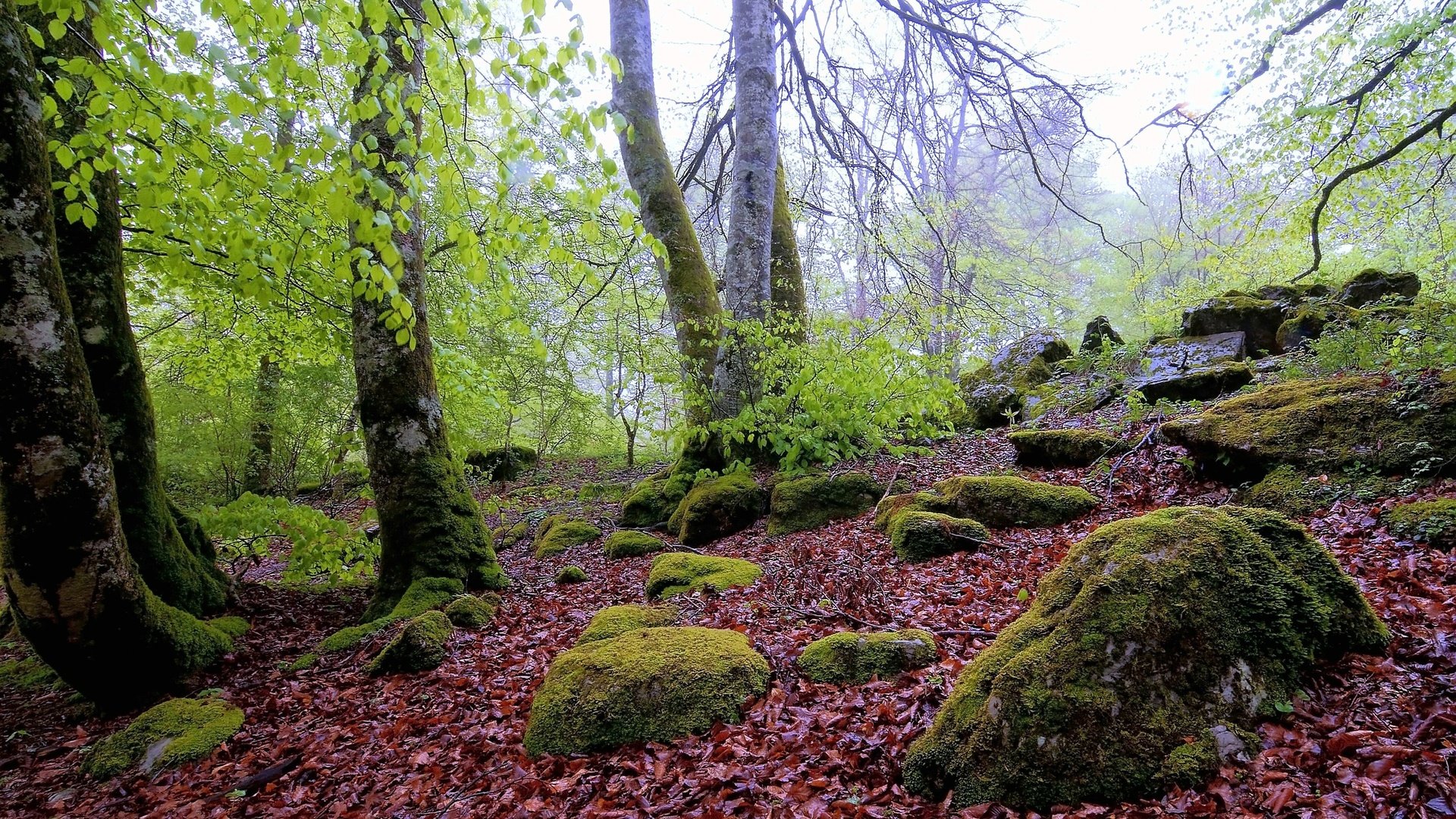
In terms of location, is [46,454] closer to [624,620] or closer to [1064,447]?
[624,620]

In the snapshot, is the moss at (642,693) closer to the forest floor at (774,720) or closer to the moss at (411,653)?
the forest floor at (774,720)

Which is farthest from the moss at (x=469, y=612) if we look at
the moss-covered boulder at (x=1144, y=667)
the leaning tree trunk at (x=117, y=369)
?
Answer: the moss-covered boulder at (x=1144, y=667)

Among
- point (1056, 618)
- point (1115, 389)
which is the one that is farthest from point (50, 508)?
point (1115, 389)

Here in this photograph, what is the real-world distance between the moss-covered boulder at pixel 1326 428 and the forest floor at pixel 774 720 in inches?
11.8

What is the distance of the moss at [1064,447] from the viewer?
19.6 feet

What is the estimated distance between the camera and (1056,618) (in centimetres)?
236

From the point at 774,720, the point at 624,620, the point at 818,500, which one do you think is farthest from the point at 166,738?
the point at 818,500

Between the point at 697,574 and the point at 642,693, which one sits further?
the point at 697,574

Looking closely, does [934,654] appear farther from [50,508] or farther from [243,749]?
[50,508]

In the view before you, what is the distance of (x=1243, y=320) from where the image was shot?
30.6ft

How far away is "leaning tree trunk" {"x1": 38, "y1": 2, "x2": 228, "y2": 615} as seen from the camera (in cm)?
426

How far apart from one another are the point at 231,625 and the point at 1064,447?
7.57 metres

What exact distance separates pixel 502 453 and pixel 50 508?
433 inches

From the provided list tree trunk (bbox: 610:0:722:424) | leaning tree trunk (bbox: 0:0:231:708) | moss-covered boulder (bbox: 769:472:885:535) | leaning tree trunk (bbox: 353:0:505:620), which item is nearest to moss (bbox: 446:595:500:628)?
leaning tree trunk (bbox: 353:0:505:620)
